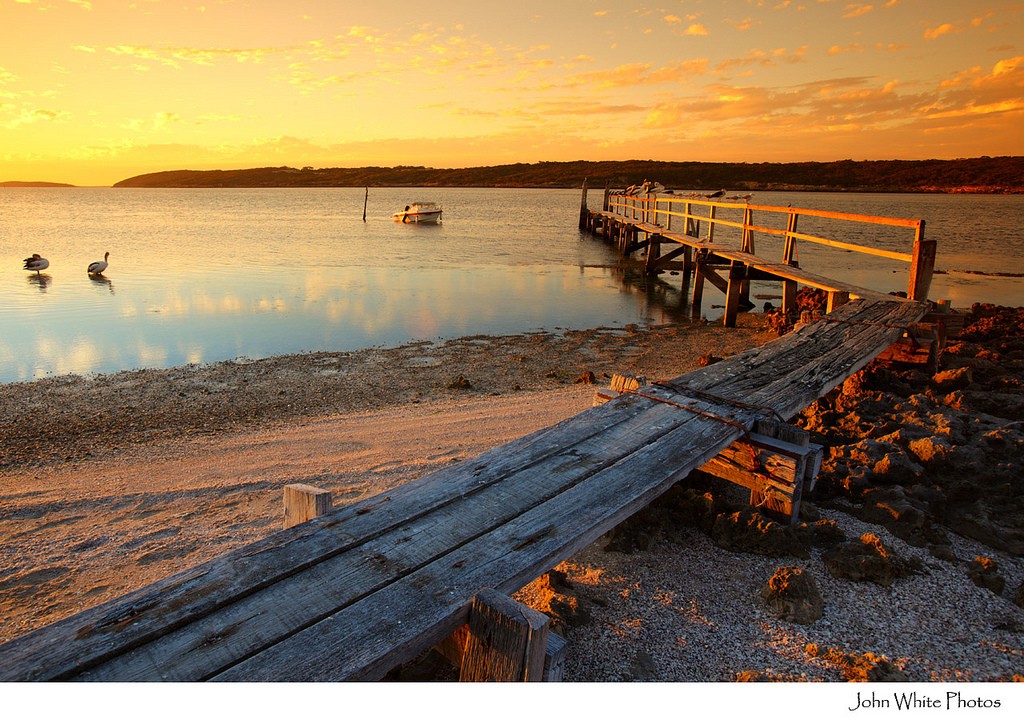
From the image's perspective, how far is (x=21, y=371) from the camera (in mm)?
10195

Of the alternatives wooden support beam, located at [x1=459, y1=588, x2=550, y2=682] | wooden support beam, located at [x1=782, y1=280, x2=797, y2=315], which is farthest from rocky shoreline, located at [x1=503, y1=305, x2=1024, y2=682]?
wooden support beam, located at [x1=782, y1=280, x2=797, y2=315]

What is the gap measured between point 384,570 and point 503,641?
523mm

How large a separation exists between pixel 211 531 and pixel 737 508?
3480mm

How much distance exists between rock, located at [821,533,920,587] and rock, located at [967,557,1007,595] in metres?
0.26

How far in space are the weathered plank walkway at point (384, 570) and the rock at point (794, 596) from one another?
27.0 inches

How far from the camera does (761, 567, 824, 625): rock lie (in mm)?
2895

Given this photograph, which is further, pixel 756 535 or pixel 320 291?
pixel 320 291

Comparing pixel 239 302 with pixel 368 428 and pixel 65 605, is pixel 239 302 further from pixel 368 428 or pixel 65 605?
pixel 65 605

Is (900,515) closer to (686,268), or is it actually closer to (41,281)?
(686,268)

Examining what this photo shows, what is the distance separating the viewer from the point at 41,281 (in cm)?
2028

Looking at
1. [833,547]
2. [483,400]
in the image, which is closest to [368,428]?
[483,400]

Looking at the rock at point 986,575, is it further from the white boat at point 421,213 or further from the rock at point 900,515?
the white boat at point 421,213

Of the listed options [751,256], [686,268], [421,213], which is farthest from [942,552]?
[421,213]

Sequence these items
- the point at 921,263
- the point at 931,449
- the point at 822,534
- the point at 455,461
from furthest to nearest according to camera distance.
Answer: the point at 921,263 → the point at 455,461 → the point at 931,449 → the point at 822,534
